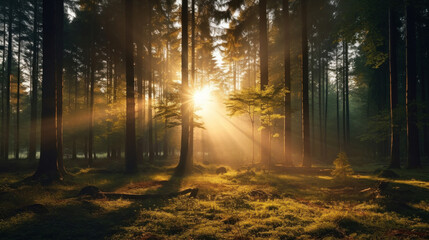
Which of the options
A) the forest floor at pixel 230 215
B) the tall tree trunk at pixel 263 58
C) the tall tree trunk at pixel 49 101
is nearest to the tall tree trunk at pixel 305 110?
the tall tree trunk at pixel 263 58

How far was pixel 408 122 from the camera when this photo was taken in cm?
1473

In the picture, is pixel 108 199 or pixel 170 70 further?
pixel 170 70

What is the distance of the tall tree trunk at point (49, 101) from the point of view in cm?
1113

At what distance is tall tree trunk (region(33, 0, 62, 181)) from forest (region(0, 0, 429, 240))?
56 millimetres

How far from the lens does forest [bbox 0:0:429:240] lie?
5618 millimetres

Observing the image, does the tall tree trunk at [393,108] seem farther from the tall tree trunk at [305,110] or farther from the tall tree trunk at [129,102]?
the tall tree trunk at [129,102]

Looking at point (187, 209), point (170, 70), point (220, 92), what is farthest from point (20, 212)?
point (220, 92)

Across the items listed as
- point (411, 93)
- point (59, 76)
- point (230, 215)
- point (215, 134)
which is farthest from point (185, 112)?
point (215, 134)

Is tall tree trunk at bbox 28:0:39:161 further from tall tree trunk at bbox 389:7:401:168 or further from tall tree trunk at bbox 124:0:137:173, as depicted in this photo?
tall tree trunk at bbox 389:7:401:168

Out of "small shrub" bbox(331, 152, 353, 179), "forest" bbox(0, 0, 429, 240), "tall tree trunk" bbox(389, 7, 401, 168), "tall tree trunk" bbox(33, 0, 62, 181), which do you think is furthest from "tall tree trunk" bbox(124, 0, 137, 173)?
"tall tree trunk" bbox(389, 7, 401, 168)

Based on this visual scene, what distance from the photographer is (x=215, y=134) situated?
1506 inches

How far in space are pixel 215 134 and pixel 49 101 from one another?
93.7ft

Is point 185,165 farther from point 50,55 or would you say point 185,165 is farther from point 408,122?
point 408,122

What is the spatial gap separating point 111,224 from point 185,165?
949cm
